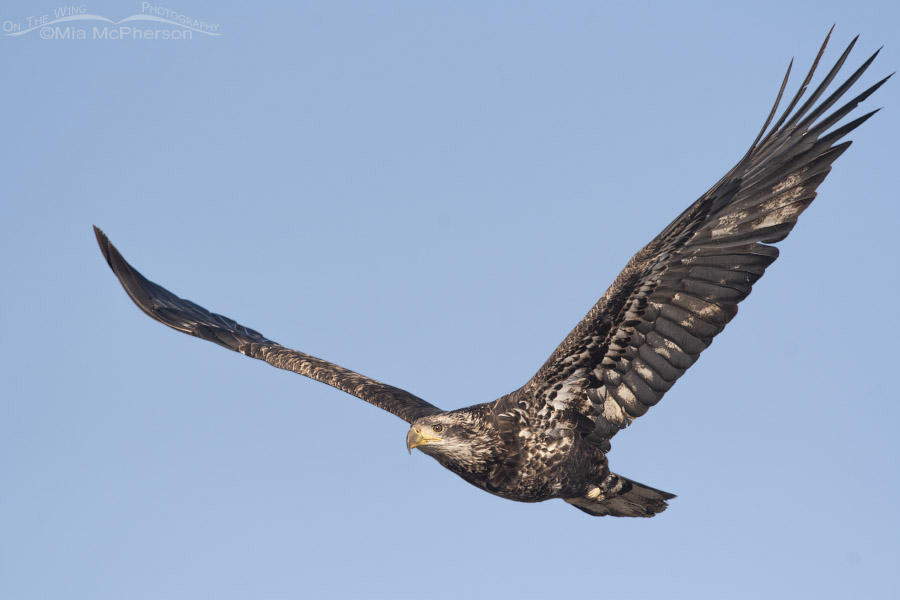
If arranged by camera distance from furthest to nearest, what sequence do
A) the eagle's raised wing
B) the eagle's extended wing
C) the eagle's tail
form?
the eagle's extended wing → the eagle's tail → the eagle's raised wing

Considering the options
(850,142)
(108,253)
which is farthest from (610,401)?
(108,253)

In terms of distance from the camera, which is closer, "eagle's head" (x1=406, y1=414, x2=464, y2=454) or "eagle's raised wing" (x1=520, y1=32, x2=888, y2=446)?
"eagle's raised wing" (x1=520, y1=32, x2=888, y2=446)

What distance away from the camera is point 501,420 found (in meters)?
9.94

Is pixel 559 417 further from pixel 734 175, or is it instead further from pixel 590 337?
pixel 734 175

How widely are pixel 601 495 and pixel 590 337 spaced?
76.1 inches

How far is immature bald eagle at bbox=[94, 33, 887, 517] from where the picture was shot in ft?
30.7

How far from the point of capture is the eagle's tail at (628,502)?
10992 mm

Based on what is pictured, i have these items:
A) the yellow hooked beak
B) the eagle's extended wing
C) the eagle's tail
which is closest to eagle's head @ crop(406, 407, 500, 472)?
the yellow hooked beak

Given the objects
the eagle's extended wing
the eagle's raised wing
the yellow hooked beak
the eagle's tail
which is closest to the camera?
the eagle's raised wing

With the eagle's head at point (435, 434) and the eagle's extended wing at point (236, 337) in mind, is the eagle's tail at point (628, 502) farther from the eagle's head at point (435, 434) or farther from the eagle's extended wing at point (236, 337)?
the eagle's extended wing at point (236, 337)

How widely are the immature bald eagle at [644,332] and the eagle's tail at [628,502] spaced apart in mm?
252

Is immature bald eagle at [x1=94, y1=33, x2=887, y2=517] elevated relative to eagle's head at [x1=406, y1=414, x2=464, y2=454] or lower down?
elevated

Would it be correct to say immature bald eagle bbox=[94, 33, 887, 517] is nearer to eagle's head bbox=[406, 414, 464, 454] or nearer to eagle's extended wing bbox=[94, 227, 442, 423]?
eagle's head bbox=[406, 414, 464, 454]

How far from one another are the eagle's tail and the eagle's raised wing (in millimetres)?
1064
